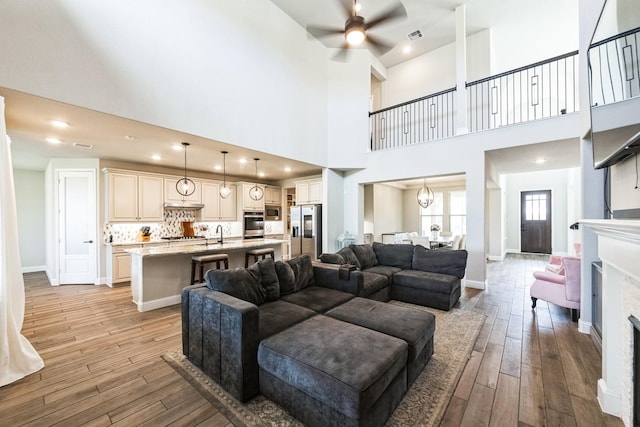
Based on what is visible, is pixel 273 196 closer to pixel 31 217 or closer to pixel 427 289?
pixel 427 289

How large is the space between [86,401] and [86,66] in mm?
3362

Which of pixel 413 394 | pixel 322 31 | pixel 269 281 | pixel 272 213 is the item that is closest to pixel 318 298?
pixel 269 281

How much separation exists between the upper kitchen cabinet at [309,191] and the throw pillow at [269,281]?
4.28m

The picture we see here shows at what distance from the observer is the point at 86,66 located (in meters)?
2.92

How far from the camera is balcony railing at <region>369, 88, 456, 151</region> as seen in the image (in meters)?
6.62

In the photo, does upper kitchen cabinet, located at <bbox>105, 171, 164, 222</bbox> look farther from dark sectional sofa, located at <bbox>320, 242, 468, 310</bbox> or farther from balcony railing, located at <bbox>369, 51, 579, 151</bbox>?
balcony railing, located at <bbox>369, 51, 579, 151</bbox>

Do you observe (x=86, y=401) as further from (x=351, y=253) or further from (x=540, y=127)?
(x=540, y=127)

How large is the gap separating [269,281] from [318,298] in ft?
1.93

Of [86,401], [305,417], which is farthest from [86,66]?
[305,417]

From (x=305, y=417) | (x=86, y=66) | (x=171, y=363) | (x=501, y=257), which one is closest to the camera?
(x=305, y=417)

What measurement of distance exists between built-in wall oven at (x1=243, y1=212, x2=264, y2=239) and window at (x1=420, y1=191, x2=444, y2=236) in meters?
6.47

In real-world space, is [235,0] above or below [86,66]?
above

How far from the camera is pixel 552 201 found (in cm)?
888

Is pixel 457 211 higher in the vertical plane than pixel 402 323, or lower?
higher
